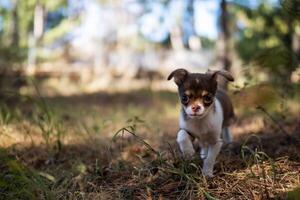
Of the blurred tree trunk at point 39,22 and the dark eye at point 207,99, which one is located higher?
the dark eye at point 207,99

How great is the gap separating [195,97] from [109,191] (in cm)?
106

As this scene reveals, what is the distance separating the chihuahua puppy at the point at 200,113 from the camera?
372 cm

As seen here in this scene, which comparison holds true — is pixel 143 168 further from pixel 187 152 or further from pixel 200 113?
pixel 200 113

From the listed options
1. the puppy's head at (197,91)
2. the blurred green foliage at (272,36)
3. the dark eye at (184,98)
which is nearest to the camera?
the puppy's head at (197,91)

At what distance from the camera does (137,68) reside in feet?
89.8

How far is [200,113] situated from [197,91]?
0.70ft

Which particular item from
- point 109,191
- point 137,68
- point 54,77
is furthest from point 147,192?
point 137,68

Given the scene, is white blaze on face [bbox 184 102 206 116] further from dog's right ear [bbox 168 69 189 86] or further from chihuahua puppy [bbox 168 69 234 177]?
dog's right ear [bbox 168 69 189 86]

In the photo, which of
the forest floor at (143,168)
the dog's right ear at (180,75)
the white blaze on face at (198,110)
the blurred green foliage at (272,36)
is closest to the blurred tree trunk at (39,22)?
the blurred green foliage at (272,36)

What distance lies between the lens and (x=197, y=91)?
12.3ft

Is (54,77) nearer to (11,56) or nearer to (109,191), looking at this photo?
(11,56)

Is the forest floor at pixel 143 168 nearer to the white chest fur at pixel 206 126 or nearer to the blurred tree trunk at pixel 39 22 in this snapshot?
the white chest fur at pixel 206 126

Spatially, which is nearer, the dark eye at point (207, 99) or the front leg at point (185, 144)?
the dark eye at point (207, 99)

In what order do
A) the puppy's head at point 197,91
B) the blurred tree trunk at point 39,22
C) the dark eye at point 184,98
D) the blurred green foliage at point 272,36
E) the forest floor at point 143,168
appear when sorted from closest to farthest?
the forest floor at point 143,168, the puppy's head at point 197,91, the dark eye at point 184,98, the blurred green foliage at point 272,36, the blurred tree trunk at point 39,22
